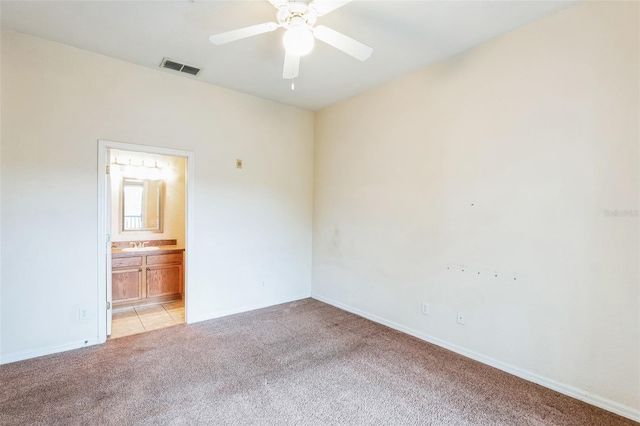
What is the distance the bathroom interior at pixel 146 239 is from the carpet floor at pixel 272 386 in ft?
3.28

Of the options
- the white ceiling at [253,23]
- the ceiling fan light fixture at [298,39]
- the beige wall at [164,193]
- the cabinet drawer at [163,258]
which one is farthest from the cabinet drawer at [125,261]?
the ceiling fan light fixture at [298,39]

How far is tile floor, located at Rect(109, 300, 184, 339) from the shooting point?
11.2 feet

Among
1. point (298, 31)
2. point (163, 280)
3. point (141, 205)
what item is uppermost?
point (298, 31)

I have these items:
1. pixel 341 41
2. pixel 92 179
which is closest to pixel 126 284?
pixel 92 179

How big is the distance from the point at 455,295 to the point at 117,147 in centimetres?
379

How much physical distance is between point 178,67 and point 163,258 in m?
2.65

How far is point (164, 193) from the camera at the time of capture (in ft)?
15.9

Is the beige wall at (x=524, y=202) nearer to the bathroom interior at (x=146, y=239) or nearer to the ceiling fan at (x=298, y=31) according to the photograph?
the ceiling fan at (x=298, y=31)

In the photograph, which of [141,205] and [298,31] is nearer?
[298,31]

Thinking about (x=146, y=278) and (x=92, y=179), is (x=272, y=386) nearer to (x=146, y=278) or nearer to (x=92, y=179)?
(x=92, y=179)

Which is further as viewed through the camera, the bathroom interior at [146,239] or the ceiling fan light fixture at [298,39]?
the bathroom interior at [146,239]

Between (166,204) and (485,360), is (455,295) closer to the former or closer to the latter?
(485,360)

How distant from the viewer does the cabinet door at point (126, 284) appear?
13.1ft

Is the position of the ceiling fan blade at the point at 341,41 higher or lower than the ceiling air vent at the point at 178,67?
lower
